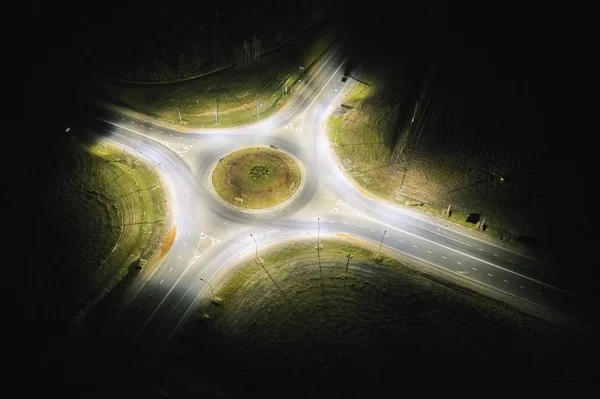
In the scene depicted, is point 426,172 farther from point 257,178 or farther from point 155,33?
point 155,33

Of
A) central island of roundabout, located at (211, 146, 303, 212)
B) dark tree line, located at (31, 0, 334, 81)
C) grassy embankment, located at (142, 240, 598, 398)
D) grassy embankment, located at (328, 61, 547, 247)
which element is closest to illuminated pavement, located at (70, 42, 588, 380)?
central island of roundabout, located at (211, 146, 303, 212)

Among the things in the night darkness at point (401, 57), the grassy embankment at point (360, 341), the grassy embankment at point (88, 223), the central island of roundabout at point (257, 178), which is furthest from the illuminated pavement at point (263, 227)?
the night darkness at point (401, 57)

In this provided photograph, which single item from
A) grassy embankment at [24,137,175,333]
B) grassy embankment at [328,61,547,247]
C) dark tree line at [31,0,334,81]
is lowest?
grassy embankment at [24,137,175,333]

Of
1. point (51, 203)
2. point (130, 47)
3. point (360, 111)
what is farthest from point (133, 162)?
point (360, 111)

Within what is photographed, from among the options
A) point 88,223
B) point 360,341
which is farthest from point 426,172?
point 88,223

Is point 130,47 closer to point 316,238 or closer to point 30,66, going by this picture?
point 30,66

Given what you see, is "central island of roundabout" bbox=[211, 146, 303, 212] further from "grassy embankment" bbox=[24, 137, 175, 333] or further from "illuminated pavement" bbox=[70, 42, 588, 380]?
"grassy embankment" bbox=[24, 137, 175, 333]
